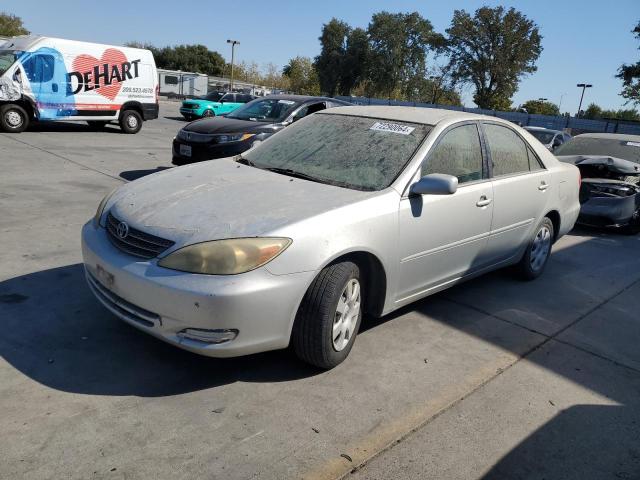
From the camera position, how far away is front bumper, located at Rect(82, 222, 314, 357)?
2559mm

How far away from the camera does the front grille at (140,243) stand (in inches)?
108

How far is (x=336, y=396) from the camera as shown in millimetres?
2875

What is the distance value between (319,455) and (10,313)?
7.86ft

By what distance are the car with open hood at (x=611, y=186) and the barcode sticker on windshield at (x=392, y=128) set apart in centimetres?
492

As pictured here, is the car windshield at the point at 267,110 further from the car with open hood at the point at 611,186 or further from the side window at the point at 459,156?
the side window at the point at 459,156

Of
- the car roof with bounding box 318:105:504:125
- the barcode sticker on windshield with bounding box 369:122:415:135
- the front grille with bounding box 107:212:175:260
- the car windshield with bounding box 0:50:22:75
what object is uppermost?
the car windshield with bounding box 0:50:22:75

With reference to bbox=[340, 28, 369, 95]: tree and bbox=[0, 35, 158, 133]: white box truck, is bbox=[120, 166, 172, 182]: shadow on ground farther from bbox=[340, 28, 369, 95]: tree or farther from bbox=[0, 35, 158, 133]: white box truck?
bbox=[340, 28, 369, 95]: tree

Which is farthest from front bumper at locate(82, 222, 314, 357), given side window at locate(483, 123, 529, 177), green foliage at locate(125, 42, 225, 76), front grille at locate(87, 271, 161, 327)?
green foliage at locate(125, 42, 225, 76)

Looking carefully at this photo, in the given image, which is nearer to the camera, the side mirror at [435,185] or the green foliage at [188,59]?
the side mirror at [435,185]

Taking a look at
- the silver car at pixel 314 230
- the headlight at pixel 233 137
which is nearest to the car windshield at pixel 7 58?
the headlight at pixel 233 137

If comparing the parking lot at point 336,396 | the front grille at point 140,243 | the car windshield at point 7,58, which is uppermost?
the car windshield at point 7,58

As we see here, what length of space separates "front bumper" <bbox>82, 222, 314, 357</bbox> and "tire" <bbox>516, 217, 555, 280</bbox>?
2941 millimetres

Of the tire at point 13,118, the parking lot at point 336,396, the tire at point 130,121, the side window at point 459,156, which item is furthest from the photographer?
the tire at point 130,121

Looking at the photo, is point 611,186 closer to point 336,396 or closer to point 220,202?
point 336,396
